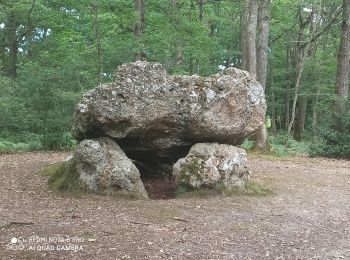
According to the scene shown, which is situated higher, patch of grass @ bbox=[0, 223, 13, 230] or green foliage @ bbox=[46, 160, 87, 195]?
green foliage @ bbox=[46, 160, 87, 195]

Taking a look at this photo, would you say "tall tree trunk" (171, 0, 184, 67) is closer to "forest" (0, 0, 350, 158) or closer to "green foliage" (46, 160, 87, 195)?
"forest" (0, 0, 350, 158)

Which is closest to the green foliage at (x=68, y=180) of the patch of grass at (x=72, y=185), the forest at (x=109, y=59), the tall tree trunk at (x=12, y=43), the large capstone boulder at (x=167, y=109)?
the patch of grass at (x=72, y=185)

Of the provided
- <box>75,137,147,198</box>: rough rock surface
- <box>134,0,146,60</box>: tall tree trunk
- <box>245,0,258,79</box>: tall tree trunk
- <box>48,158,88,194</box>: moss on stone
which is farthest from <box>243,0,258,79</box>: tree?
<box>48,158,88,194</box>: moss on stone

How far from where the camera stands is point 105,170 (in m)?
7.09

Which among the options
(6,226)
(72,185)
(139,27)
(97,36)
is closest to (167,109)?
(72,185)

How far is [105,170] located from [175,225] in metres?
Answer: 1.98

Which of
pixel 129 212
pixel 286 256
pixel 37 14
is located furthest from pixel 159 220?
pixel 37 14

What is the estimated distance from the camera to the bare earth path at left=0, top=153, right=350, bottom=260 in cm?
465

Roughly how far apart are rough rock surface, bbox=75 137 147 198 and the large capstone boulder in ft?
1.41

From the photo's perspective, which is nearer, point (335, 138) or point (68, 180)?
point (68, 180)

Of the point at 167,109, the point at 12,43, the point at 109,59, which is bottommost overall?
the point at 167,109

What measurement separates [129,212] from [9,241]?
6.07 feet

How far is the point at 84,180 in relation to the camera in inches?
284

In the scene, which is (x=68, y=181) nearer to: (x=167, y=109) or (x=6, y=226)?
(x=167, y=109)
